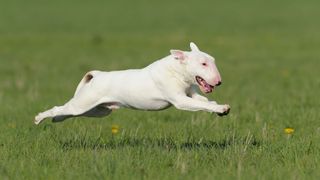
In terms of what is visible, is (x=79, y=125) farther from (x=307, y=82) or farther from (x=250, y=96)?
(x=307, y=82)

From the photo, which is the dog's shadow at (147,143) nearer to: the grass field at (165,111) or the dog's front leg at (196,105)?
the grass field at (165,111)

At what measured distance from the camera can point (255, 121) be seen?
1101cm

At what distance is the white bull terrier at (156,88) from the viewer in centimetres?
781

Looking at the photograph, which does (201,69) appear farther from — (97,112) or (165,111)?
(165,111)

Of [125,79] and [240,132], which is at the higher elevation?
[125,79]

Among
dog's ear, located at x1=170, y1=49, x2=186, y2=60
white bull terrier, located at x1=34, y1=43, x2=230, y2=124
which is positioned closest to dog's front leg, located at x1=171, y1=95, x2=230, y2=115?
white bull terrier, located at x1=34, y1=43, x2=230, y2=124

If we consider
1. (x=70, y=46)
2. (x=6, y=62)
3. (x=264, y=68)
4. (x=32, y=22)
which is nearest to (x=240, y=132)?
(x=264, y=68)

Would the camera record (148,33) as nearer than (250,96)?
No

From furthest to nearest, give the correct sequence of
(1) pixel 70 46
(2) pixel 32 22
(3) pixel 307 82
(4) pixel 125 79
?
(2) pixel 32 22
(1) pixel 70 46
(3) pixel 307 82
(4) pixel 125 79

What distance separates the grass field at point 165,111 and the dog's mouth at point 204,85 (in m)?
0.63

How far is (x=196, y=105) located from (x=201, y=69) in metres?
0.35

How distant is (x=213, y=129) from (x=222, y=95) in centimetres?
527

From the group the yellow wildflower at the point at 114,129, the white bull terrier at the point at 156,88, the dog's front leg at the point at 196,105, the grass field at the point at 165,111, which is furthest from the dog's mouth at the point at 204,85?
the yellow wildflower at the point at 114,129

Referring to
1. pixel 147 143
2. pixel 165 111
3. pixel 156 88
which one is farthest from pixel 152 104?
pixel 165 111
